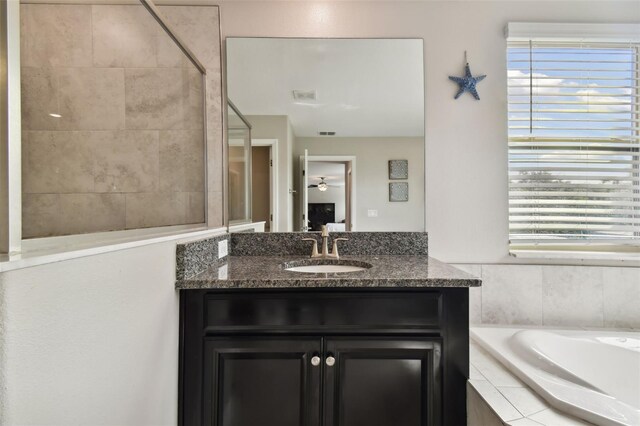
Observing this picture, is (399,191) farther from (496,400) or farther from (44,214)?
(44,214)

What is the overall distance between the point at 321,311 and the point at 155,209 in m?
0.93

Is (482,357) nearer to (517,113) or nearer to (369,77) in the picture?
(517,113)


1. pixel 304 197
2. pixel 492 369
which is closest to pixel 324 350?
pixel 492 369

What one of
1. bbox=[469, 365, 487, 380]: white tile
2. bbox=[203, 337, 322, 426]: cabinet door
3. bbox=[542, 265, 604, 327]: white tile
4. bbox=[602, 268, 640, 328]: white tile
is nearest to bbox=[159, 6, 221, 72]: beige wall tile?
bbox=[203, 337, 322, 426]: cabinet door

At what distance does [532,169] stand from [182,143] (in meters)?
2.01

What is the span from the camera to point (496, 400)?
99 cm

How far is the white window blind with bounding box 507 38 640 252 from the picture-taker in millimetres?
1712

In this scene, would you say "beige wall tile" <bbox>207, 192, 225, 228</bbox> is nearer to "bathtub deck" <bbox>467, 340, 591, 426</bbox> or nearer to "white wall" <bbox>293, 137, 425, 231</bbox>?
"white wall" <bbox>293, 137, 425, 231</bbox>

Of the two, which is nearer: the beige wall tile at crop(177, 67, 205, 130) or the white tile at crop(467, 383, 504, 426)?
the white tile at crop(467, 383, 504, 426)

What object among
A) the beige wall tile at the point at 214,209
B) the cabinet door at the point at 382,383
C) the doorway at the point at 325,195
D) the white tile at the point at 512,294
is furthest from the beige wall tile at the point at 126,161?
the white tile at the point at 512,294

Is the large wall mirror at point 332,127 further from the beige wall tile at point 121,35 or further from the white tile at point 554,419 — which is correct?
the white tile at point 554,419

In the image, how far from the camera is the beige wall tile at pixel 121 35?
1.44m

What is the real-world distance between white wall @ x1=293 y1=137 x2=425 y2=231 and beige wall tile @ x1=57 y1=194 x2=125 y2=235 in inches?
35.8

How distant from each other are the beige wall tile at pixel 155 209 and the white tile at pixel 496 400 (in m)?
1.45
